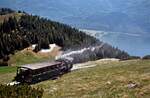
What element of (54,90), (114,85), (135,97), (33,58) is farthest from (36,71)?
(33,58)

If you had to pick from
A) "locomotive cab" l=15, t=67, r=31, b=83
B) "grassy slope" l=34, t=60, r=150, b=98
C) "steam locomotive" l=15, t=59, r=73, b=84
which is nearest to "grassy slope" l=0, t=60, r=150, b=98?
"grassy slope" l=34, t=60, r=150, b=98

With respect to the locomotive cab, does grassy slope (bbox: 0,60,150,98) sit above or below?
above

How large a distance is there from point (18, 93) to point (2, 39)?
162 meters

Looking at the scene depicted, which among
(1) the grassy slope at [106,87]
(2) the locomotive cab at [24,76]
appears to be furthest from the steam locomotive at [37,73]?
(1) the grassy slope at [106,87]

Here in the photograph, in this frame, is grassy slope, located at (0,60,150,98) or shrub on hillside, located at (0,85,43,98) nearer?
shrub on hillside, located at (0,85,43,98)

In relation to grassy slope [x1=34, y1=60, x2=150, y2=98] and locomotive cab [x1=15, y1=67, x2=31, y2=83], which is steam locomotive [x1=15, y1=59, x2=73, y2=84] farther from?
grassy slope [x1=34, y1=60, x2=150, y2=98]

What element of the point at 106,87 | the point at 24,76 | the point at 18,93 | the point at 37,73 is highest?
the point at 18,93

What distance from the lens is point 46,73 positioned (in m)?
60.0

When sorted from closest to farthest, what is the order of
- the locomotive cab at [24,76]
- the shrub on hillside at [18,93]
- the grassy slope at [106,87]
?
the shrub on hillside at [18,93], the grassy slope at [106,87], the locomotive cab at [24,76]

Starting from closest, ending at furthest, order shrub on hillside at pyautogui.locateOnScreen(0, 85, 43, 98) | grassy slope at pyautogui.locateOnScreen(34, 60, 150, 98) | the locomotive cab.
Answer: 1. shrub on hillside at pyautogui.locateOnScreen(0, 85, 43, 98)
2. grassy slope at pyautogui.locateOnScreen(34, 60, 150, 98)
3. the locomotive cab

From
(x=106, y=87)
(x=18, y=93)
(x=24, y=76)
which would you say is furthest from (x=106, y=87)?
(x=24, y=76)

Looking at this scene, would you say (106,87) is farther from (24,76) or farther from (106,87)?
(24,76)

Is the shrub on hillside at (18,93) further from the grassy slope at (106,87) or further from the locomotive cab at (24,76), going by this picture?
the locomotive cab at (24,76)

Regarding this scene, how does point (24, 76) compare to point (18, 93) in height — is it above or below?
below
